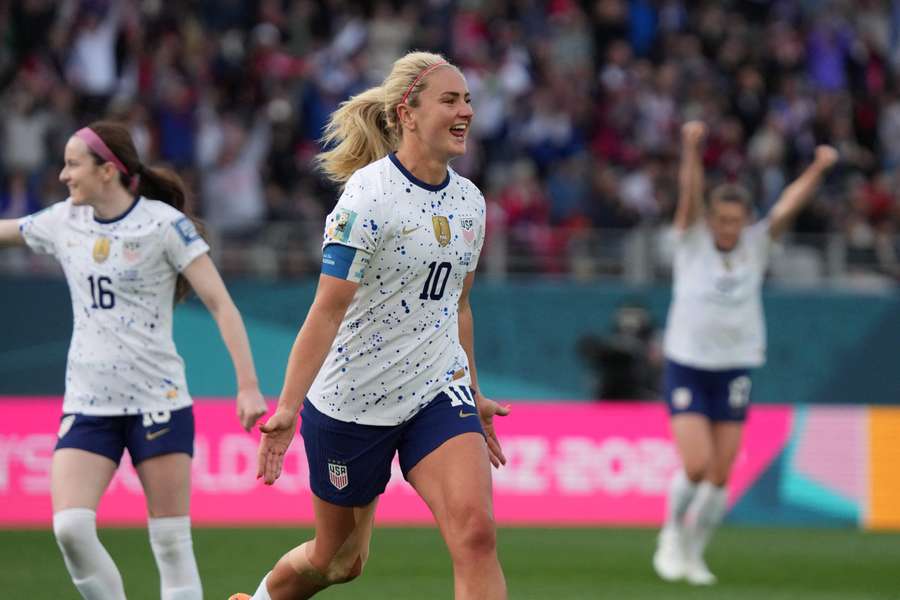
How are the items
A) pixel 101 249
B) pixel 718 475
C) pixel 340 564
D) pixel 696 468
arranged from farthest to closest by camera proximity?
pixel 718 475, pixel 696 468, pixel 101 249, pixel 340 564

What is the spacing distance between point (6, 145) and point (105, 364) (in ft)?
36.6

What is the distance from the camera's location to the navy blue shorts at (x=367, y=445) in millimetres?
6344

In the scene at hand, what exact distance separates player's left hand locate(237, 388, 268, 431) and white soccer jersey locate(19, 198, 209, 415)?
1.89ft

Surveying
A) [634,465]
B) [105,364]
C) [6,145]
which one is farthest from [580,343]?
[105,364]

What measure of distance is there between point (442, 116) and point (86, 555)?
2.51m

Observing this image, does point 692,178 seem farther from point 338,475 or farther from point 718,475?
point 338,475

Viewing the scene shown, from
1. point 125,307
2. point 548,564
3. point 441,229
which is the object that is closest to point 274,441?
point 441,229

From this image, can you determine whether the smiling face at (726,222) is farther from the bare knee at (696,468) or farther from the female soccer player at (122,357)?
the female soccer player at (122,357)

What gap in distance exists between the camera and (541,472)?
1494cm

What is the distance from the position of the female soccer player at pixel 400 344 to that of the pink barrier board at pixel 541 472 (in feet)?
26.1

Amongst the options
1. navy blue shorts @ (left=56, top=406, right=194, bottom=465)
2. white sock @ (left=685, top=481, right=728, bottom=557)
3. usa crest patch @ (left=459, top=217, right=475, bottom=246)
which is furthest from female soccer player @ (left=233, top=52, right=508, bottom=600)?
A: white sock @ (left=685, top=481, right=728, bottom=557)

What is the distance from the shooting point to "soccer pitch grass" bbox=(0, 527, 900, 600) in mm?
10156

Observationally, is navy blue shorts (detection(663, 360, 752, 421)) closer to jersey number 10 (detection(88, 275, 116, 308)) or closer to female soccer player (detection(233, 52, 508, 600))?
female soccer player (detection(233, 52, 508, 600))

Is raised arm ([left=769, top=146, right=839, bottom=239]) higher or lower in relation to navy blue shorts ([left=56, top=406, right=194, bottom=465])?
higher
